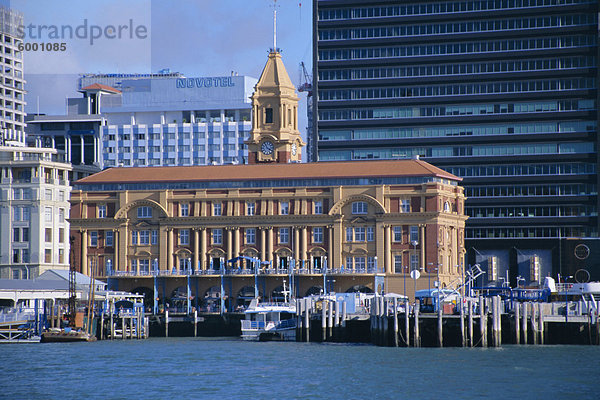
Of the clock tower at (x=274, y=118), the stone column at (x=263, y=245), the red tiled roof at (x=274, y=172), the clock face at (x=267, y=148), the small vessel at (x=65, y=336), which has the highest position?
the clock tower at (x=274, y=118)

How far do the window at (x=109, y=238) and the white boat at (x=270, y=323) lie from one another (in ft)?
146

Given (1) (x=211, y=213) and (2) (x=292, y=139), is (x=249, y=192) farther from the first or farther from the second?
(2) (x=292, y=139)

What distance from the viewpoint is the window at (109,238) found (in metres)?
180

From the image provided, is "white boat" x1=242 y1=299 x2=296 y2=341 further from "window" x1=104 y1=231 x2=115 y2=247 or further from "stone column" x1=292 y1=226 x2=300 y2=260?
"window" x1=104 y1=231 x2=115 y2=247

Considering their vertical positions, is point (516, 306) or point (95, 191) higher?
point (95, 191)

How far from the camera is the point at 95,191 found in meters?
181

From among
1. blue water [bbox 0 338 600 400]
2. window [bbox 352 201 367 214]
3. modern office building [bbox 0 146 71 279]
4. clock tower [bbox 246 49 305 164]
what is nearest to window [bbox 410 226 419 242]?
window [bbox 352 201 367 214]

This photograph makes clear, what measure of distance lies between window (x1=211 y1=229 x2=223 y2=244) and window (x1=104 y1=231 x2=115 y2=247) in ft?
48.9

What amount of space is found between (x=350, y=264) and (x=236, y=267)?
633 inches

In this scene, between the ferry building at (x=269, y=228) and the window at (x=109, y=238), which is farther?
the window at (x=109, y=238)

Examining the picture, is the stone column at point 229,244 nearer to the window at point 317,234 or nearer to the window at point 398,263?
the window at point 317,234

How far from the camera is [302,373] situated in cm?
9506

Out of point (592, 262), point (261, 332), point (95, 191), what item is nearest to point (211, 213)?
point (95, 191)

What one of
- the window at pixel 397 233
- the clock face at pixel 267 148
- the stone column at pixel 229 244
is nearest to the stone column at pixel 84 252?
the stone column at pixel 229 244
